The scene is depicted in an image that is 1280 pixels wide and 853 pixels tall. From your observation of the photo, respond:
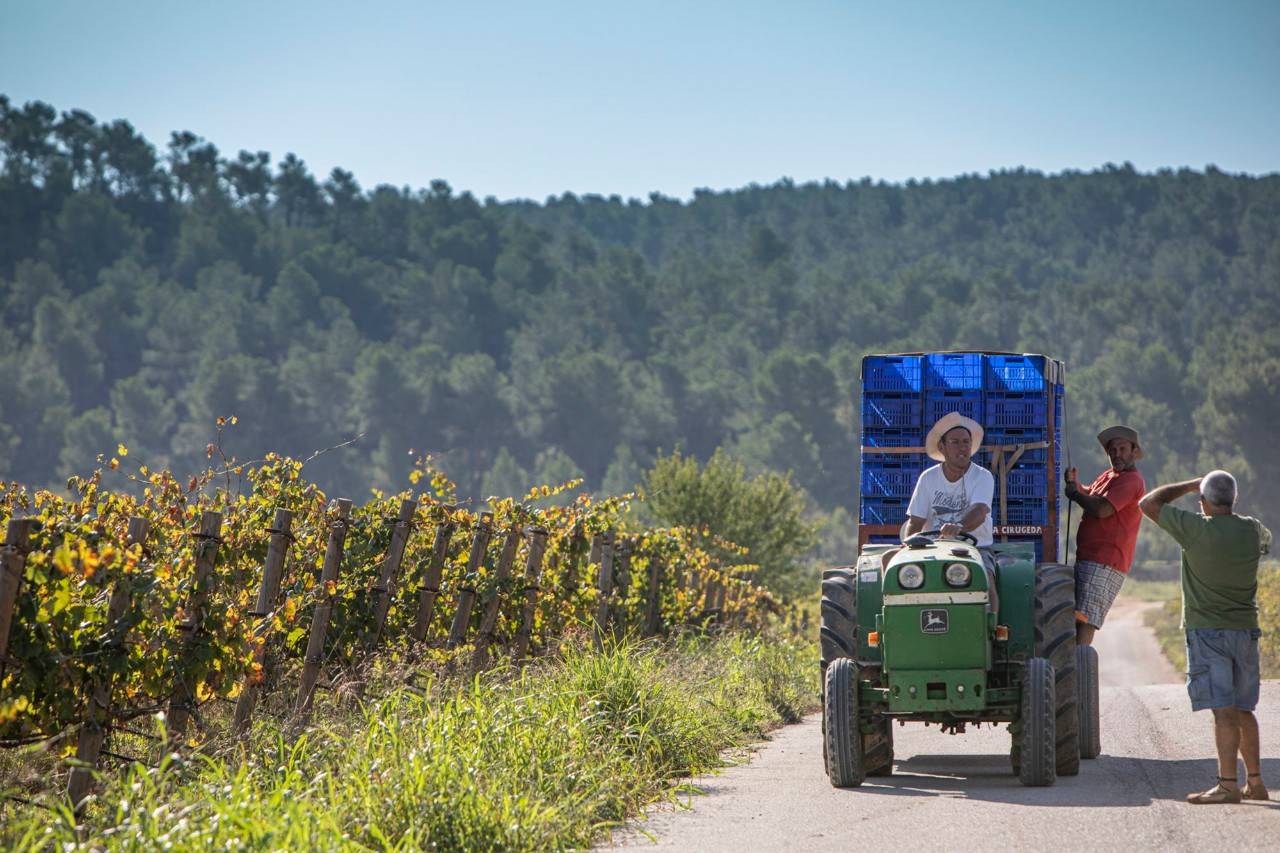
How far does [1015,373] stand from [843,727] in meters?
4.40

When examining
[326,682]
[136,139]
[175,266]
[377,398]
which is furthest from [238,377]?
[326,682]

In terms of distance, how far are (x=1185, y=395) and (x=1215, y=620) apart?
401 ft

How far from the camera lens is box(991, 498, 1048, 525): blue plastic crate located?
1259cm

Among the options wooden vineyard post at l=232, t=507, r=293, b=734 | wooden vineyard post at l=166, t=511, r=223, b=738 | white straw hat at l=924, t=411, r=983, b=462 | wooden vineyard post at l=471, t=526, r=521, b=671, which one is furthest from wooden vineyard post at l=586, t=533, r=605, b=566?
wooden vineyard post at l=166, t=511, r=223, b=738

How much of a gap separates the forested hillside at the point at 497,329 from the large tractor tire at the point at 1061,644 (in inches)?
4012

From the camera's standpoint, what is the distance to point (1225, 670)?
→ 29.8 ft

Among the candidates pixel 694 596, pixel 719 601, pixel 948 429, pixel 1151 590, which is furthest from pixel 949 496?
pixel 1151 590

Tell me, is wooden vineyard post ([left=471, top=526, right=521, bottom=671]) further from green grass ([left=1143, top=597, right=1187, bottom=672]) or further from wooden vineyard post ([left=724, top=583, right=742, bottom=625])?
green grass ([left=1143, top=597, right=1187, bottom=672])

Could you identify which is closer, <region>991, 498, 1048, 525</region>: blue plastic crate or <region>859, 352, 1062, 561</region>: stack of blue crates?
<region>991, 498, 1048, 525</region>: blue plastic crate

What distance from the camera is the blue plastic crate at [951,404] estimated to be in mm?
13227

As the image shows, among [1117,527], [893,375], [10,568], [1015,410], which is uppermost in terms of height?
[893,375]

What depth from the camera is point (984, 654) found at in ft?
31.8

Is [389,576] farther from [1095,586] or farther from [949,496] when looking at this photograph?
[1095,586]

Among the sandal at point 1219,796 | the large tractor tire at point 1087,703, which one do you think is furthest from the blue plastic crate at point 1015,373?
the sandal at point 1219,796
